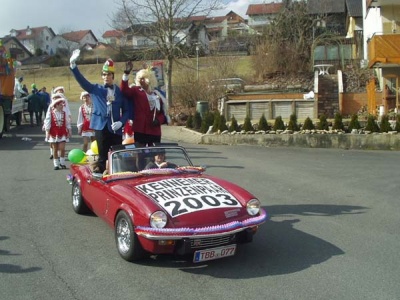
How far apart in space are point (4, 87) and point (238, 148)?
10150mm

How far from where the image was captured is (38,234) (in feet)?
22.2

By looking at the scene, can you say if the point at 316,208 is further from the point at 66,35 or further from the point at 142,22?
the point at 66,35

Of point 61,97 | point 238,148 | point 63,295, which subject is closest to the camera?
point 63,295

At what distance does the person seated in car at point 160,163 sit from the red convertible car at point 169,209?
Result: 0.01 m

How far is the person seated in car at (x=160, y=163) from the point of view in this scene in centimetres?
669

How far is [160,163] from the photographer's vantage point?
6770 mm

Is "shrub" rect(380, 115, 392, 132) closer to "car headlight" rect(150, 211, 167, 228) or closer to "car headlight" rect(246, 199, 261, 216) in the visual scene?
"car headlight" rect(246, 199, 261, 216)

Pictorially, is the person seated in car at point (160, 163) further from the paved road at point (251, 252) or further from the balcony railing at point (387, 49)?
the balcony railing at point (387, 49)

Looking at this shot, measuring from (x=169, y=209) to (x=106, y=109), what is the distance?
2.74 m

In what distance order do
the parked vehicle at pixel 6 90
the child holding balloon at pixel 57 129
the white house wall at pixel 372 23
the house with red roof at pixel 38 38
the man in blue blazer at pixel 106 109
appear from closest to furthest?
the man in blue blazer at pixel 106 109 → the child holding balloon at pixel 57 129 → the parked vehicle at pixel 6 90 → the white house wall at pixel 372 23 → the house with red roof at pixel 38 38

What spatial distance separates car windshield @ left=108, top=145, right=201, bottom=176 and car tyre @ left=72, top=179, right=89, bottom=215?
3.97 feet

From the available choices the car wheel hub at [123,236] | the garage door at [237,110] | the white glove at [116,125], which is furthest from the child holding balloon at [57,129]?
the garage door at [237,110]

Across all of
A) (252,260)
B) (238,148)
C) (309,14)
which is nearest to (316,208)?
(252,260)

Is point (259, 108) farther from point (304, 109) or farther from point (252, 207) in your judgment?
point (252, 207)
